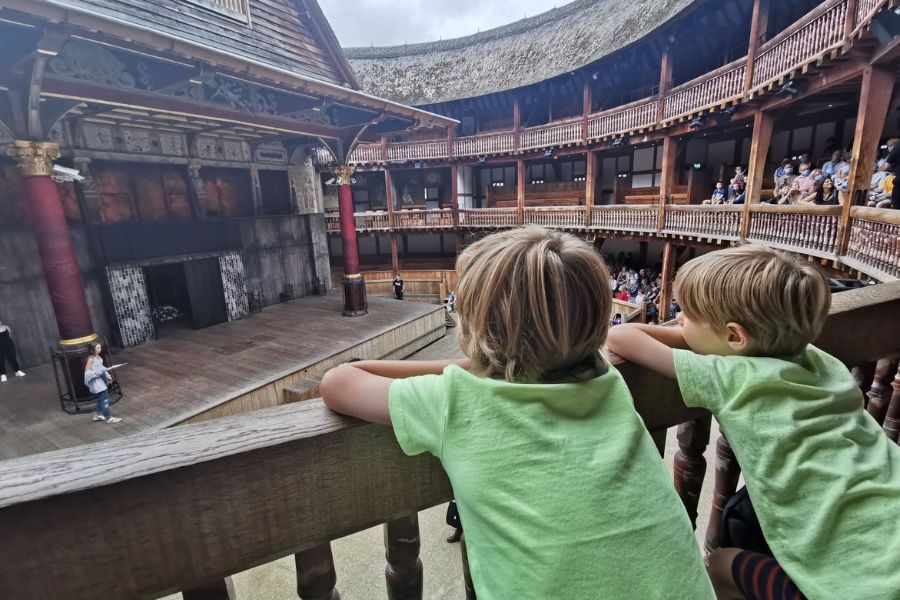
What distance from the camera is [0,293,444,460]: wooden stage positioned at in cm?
630

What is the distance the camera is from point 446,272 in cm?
2047

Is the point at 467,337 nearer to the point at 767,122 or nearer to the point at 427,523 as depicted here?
the point at 427,523

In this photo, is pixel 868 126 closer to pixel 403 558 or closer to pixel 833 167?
pixel 833 167

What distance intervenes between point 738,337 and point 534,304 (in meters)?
0.72

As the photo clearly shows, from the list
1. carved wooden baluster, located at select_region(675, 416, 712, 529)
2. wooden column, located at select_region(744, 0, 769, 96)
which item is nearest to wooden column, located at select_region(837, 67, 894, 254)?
wooden column, located at select_region(744, 0, 769, 96)

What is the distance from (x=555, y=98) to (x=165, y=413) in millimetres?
19632

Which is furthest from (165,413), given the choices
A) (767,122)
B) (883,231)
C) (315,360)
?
(767,122)

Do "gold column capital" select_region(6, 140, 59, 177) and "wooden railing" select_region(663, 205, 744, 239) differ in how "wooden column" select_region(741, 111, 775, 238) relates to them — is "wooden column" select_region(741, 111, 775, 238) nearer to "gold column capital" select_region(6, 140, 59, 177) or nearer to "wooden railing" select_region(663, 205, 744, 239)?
"wooden railing" select_region(663, 205, 744, 239)

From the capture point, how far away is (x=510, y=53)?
70.8ft

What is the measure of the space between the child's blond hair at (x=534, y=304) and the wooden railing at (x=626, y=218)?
1516 centimetres

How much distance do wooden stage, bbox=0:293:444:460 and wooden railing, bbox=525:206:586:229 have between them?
313 inches

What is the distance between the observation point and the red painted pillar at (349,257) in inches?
458

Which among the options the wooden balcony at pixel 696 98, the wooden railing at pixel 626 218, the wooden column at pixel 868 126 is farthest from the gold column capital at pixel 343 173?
the wooden column at pixel 868 126

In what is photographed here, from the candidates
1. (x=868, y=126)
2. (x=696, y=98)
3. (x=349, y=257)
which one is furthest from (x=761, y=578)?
(x=696, y=98)
